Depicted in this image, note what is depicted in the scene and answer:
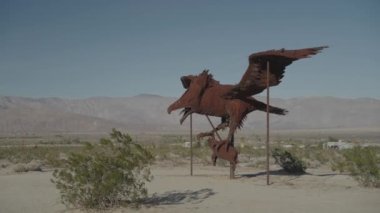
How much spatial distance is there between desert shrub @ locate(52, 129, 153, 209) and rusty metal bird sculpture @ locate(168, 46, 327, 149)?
5.76 meters

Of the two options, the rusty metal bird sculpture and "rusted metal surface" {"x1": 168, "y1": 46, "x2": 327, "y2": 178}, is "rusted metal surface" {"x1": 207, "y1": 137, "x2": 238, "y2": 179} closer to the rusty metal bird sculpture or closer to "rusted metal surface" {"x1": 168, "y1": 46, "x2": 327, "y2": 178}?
"rusted metal surface" {"x1": 168, "y1": 46, "x2": 327, "y2": 178}

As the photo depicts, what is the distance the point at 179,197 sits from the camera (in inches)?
519

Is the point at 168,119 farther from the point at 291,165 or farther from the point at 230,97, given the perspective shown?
the point at 230,97

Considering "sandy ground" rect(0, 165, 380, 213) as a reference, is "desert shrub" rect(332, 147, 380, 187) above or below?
above

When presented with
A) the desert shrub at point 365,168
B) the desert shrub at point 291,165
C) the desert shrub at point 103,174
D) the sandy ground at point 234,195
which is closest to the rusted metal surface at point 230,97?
the sandy ground at point 234,195

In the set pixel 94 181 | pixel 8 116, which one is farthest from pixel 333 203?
pixel 8 116

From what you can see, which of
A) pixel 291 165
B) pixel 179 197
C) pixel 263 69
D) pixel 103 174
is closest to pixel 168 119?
pixel 291 165

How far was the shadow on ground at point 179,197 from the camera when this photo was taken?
12.3m

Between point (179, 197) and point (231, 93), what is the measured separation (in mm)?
5242

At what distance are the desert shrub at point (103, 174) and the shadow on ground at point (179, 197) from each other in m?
0.93

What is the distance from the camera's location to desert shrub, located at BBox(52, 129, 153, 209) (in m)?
11.1

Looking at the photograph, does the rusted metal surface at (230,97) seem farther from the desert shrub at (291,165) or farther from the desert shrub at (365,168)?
the desert shrub at (365,168)

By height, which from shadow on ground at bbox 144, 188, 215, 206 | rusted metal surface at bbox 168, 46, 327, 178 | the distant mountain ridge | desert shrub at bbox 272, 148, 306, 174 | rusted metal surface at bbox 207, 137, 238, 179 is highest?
the distant mountain ridge

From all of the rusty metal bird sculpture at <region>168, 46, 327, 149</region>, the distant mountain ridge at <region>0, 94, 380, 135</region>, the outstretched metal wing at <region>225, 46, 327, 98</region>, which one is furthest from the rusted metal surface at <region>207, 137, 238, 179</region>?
the distant mountain ridge at <region>0, 94, 380, 135</region>
